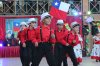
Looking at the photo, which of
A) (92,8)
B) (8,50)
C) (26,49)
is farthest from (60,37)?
(92,8)

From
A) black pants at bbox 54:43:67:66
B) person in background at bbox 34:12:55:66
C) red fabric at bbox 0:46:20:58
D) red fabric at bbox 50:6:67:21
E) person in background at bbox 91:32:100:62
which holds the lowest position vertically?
red fabric at bbox 0:46:20:58

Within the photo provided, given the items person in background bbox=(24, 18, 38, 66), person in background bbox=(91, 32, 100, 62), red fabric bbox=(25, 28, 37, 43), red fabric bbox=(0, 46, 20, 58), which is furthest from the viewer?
red fabric bbox=(0, 46, 20, 58)

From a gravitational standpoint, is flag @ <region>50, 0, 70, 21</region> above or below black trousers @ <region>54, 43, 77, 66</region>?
above

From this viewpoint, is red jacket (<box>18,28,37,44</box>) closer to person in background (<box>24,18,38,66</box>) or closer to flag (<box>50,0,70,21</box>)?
person in background (<box>24,18,38,66</box>)

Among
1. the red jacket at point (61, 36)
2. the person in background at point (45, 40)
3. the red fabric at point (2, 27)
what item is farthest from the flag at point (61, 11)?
the person in background at point (45, 40)

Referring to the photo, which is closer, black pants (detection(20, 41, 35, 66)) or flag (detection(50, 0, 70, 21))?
black pants (detection(20, 41, 35, 66))

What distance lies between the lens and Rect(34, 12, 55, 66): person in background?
10078mm

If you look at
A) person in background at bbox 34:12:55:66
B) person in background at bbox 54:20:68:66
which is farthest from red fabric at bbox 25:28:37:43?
person in background at bbox 54:20:68:66

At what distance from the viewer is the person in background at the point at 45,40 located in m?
10.1

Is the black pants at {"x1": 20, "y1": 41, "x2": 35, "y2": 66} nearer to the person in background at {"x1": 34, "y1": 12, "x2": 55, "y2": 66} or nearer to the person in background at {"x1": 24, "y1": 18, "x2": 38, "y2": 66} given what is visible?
the person in background at {"x1": 24, "y1": 18, "x2": 38, "y2": 66}

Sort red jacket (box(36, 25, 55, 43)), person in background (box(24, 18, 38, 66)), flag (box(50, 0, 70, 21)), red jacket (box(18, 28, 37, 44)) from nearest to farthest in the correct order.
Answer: red jacket (box(36, 25, 55, 43)) → red jacket (box(18, 28, 37, 44)) → person in background (box(24, 18, 38, 66)) → flag (box(50, 0, 70, 21))

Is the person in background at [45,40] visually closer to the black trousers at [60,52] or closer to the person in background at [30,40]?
the person in background at [30,40]

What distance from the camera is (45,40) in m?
10.2

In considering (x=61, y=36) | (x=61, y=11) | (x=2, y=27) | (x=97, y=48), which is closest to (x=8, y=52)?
(x=2, y=27)
